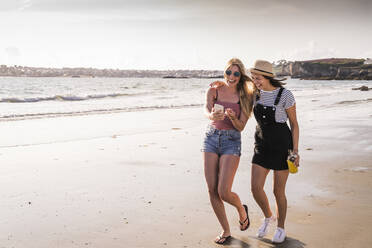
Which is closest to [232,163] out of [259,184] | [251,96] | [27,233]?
[259,184]

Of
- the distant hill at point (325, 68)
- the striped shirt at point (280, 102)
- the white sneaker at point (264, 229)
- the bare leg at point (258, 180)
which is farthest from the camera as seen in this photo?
the distant hill at point (325, 68)

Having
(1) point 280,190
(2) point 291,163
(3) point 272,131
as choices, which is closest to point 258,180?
(1) point 280,190

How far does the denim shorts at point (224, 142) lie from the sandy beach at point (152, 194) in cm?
→ 96

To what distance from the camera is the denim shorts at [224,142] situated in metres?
3.96

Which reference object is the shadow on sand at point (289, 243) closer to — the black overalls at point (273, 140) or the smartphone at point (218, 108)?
the black overalls at point (273, 140)

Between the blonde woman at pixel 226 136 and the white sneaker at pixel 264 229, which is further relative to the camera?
the white sneaker at pixel 264 229

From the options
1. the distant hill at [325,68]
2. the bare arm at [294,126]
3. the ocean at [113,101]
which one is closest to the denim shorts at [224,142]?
the bare arm at [294,126]

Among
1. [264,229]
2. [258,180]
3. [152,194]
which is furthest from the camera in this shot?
[152,194]

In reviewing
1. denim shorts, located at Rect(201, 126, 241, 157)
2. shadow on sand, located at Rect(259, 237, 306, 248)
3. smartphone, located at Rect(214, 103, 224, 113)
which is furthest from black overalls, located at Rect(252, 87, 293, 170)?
shadow on sand, located at Rect(259, 237, 306, 248)

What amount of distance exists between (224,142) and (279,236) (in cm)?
114

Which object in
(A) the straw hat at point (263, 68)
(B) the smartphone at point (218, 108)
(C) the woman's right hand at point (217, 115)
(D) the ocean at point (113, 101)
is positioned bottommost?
(D) the ocean at point (113, 101)

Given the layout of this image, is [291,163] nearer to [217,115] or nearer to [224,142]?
[224,142]

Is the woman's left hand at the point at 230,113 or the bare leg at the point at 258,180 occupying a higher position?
the woman's left hand at the point at 230,113

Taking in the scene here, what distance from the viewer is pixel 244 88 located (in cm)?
408
